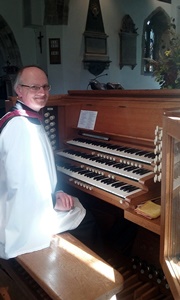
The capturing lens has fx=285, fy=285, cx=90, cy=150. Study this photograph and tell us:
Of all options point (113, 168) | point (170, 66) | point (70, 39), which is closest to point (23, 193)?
point (113, 168)

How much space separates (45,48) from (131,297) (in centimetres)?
661

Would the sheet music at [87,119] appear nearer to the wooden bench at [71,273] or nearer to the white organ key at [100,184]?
the white organ key at [100,184]

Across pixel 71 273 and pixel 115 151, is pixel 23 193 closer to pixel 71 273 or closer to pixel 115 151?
pixel 71 273

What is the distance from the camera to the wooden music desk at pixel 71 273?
1.15 metres

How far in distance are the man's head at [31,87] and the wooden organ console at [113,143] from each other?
47cm

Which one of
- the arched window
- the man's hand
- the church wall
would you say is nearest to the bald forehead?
the man's hand

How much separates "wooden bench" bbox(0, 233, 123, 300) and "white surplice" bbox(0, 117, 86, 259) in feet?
0.26

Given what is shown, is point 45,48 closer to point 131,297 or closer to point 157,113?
point 157,113

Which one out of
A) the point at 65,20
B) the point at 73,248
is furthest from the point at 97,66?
the point at 73,248

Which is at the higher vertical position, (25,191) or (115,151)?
(115,151)

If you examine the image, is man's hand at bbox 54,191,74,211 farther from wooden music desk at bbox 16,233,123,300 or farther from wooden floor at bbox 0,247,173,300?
wooden floor at bbox 0,247,173,300

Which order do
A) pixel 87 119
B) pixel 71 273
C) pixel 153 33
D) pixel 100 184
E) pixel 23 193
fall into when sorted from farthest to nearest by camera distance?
1. pixel 153 33
2. pixel 87 119
3. pixel 100 184
4. pixel 23 193
5. pixel 71 273

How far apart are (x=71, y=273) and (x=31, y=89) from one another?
1.10m

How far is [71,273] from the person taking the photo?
1266 millimetres
